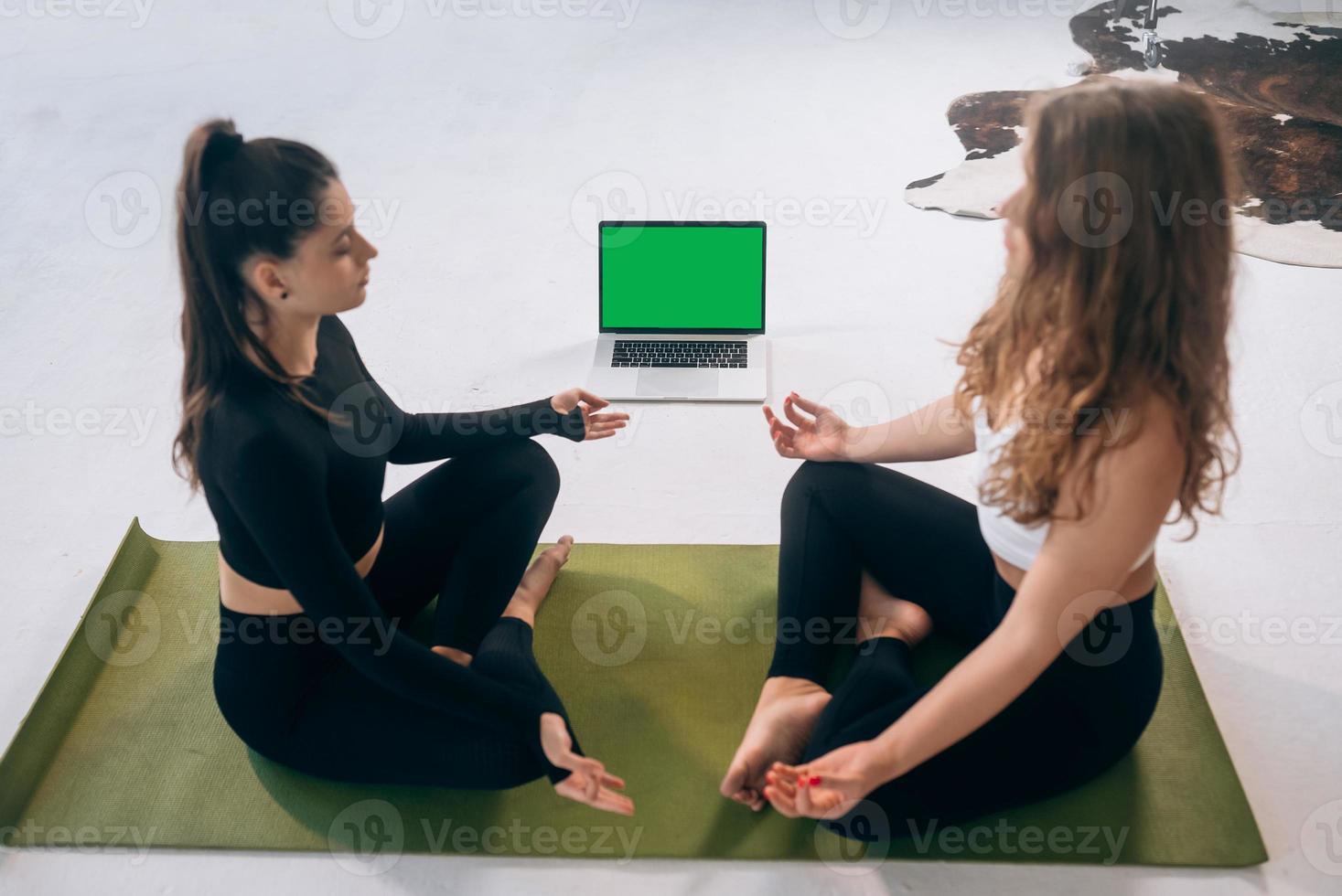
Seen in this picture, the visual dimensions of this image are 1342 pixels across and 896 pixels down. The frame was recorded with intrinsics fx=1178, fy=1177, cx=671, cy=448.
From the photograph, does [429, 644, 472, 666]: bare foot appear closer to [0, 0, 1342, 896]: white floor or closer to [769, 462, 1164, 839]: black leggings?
[0, 0, 1342, 896]: white floor

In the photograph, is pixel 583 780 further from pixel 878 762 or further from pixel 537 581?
pixel 537 581

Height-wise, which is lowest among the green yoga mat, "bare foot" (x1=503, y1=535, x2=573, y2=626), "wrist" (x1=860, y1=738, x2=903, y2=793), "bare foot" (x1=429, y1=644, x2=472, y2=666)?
the green yoga mat

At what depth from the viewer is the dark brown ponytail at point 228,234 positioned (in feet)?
4.57

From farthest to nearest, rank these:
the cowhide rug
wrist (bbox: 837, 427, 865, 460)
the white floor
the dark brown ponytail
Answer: the cowhide rug → wrist (bbox: 837, 427, 865, 460) → the white floor → the dark brown ponytail

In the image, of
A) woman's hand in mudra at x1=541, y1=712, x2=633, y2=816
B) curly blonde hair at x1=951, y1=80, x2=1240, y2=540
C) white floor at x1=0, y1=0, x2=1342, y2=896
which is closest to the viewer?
curly blonde hair at x1=951, y1=80, x2=1240, y2=540

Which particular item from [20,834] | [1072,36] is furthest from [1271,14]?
[20,834]

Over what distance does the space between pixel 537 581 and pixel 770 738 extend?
53 centimetres

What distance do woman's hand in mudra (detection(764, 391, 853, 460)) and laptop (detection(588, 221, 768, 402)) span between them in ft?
1.65

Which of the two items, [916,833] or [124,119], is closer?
[916,833]

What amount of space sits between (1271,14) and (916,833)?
335 centimetres

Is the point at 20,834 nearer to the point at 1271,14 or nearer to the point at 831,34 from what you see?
the point at 831,34

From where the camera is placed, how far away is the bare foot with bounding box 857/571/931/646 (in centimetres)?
184

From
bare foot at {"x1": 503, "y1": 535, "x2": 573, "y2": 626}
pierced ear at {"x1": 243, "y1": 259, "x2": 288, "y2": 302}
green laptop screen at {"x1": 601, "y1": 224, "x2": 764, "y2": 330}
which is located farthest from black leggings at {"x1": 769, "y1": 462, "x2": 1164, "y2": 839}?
pierced ear at {"x1": 243, "y1": 259, "x2": 288, "y2": 302}

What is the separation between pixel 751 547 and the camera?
215cm
